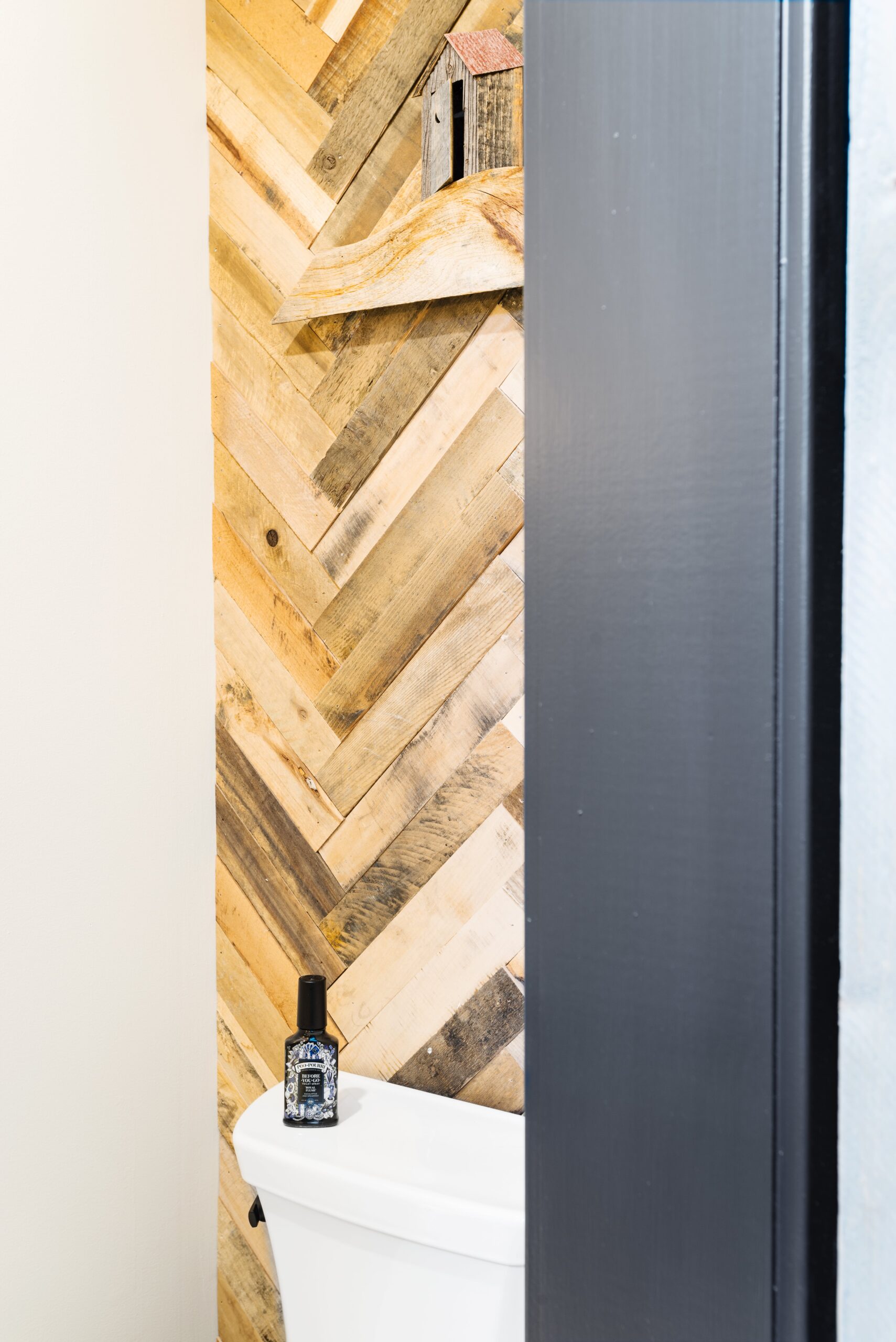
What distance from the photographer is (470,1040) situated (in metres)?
1.11

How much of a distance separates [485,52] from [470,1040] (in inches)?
43.6

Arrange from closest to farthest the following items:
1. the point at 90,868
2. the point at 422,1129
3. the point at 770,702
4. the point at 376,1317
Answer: the point at 770,702 → the point at 376,1317 → the point at 422,1129 → the point at 90,868

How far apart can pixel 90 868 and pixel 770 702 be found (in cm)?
104

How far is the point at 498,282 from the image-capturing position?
1.00 metres

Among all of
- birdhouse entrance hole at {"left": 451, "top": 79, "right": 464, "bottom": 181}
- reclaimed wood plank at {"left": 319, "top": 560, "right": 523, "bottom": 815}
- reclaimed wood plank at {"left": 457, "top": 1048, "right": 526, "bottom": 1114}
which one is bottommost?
reclaimed wood plank at {"left": 457, "top": 1048, "right": 526, "bottom": 1114}

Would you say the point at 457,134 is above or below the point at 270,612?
above

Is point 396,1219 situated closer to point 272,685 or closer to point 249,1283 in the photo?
point 249,1283

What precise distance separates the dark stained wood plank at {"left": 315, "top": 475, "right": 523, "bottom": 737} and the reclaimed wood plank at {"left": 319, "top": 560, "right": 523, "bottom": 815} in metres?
0.01

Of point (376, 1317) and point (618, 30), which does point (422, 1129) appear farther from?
point (618, 30)

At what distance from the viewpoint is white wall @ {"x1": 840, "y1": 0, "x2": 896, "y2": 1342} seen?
328 mm

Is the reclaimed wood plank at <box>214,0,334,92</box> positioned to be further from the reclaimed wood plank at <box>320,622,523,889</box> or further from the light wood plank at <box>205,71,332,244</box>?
the reclaimed wood plank at <box>320,622,523,889</box>

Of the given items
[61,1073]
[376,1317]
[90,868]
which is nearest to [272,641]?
[90,868]

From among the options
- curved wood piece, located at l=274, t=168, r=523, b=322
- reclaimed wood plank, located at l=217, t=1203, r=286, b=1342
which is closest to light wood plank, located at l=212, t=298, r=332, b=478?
curved wood piece, located at l=274, t=168, r=523, b=322

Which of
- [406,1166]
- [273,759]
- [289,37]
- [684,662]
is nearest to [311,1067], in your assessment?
[406,1166]
